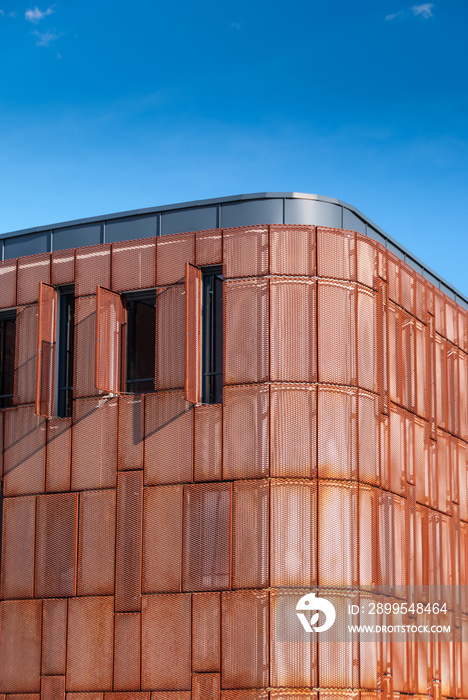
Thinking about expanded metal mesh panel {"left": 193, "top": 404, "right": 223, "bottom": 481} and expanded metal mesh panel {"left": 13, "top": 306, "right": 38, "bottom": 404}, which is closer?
expanded metal mesh panel {"left": 193, "top": 404, "right": 223, "bottom": 481}

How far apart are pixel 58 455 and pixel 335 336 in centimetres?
822

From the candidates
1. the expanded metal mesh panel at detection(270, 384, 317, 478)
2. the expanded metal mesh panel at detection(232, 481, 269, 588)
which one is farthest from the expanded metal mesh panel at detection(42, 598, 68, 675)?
the expanded metal mesh panel at detection(270, 384, 317, 478)

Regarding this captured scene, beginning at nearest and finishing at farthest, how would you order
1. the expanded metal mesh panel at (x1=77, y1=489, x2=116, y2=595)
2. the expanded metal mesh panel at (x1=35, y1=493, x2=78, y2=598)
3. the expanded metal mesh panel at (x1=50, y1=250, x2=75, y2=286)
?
the expanded metal mesh panel at (x1=77, y1=489, x2=116, y2=595)
the expanded metal mesh panel at (x1=35, y1=493, x2=78, y2=598)
the expanded metal mesh panel at (x1=50, y1=250, x2=75, y2=286)

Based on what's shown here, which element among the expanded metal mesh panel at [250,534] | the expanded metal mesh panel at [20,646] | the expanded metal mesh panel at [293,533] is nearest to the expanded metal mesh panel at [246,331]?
the expanded metal mesh panel at [250,534]

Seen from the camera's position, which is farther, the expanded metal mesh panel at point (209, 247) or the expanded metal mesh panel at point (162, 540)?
the expanded metal mesh panel at point (209, 247)

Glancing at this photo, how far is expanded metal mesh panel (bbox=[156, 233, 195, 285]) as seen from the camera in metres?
31.6

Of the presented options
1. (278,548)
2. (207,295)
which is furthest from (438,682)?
(207,295)

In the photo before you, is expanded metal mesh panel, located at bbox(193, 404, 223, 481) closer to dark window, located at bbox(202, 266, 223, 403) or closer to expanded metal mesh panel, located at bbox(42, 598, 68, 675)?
dark window, located at bbox(202, 266, 223, 403)

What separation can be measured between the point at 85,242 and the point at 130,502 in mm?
7782

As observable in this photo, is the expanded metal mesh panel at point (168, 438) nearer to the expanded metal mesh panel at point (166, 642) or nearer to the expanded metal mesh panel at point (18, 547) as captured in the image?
the expanded metal mesh panel at point (166, 642)

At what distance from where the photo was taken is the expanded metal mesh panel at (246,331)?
3014 centimetres

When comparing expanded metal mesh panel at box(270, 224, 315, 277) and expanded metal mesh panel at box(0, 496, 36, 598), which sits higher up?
expanded metal mesh panel at box(270, 224, 315, 277)

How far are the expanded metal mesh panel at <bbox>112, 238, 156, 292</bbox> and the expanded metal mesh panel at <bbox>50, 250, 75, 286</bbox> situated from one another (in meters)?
1.40

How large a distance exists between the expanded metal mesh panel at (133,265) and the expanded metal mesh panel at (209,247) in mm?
1365
